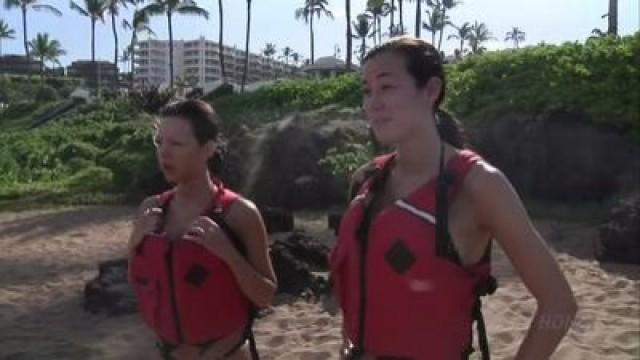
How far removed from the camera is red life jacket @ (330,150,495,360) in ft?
6.07

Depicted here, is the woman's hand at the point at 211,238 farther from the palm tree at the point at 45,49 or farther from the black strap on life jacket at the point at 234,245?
the palm tree at the point at 45,49

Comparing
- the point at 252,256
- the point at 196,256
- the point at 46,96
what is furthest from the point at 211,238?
the point at 46,96

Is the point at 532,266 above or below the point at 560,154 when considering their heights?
above

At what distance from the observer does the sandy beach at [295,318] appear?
18.7 feet

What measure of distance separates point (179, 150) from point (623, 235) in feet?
20.7

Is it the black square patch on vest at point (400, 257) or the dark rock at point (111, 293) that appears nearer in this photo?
the black square patch on vest at point (400, 257)

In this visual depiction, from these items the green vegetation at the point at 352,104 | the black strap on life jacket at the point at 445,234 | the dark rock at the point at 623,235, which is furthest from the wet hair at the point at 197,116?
the dark rock at the point at 623,235

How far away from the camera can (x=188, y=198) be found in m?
2.74

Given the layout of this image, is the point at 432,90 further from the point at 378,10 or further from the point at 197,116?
the point at 378,10

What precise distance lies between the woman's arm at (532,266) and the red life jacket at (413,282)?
0.08 metres

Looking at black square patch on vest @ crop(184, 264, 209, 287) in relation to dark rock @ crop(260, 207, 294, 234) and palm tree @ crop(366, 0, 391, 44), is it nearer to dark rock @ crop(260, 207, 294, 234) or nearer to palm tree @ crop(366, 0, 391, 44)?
dark rock @ crop(260, 207, 294, 234)

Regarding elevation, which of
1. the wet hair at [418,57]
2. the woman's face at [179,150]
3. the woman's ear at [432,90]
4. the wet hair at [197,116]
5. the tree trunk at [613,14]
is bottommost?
the woman's face at [179,150]

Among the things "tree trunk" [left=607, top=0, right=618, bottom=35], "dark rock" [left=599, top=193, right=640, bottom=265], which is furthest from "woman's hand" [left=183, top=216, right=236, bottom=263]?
"tree trunk" [left=607, top=0, right=618, bottom=35]

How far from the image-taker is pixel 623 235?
26.4 feet
